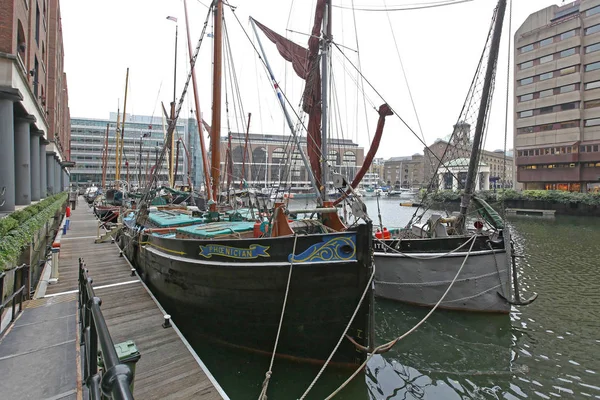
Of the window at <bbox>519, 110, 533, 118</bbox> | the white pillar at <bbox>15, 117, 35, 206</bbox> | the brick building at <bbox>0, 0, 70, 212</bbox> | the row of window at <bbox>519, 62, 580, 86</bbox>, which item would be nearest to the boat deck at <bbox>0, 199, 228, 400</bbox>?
the brick building at <bbox>0, 0, 70, 212</bbox>

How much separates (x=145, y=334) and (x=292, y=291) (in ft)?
9.57

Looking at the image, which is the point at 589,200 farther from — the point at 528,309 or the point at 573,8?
the point at 528,309

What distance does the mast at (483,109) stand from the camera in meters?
10.3

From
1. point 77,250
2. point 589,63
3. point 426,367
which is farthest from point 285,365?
point 589,63

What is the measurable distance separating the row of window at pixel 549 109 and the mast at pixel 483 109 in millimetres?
49369

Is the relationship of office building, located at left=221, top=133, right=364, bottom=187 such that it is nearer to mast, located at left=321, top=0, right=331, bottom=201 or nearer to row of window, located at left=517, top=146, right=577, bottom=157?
mast, located at left=321, top=0, right=331, bottom=201

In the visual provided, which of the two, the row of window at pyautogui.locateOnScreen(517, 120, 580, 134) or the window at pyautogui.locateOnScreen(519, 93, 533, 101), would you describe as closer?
the row of window at pyautogui.locateOnScreen(517, 120, 580, 134)

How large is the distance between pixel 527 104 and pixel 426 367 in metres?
58.5

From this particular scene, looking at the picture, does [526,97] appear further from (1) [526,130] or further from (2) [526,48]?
(2) [526,48]

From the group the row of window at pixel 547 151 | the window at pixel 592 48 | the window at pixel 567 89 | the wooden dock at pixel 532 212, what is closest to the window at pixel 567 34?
the window at pixel 592 48

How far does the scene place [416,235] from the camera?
475 inches

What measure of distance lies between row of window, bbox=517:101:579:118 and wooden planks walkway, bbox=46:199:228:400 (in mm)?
59657

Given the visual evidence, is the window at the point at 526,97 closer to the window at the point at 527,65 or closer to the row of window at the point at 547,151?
the window at the point at 527,65

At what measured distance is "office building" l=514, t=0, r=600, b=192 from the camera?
1763 inches
